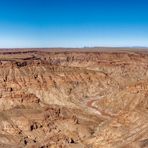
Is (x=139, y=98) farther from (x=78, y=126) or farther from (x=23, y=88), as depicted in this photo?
(x=23, y=88)

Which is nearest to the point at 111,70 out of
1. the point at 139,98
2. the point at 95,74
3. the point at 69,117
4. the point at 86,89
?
the point at 95,74

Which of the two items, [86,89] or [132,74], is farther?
[132,74]

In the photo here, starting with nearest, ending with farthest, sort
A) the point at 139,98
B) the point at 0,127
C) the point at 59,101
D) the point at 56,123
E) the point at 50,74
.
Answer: the point at 0,127
the point at 56,123
the point at 139,98
the point at 59,101
the point at 50,74

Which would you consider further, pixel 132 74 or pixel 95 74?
pixel 132 74

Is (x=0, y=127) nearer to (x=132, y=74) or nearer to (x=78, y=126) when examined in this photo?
(x=78, y=126)

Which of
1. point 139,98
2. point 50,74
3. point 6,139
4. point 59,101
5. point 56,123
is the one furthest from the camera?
point 50,74

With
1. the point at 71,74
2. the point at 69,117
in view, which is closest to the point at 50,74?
the point at 71,74
